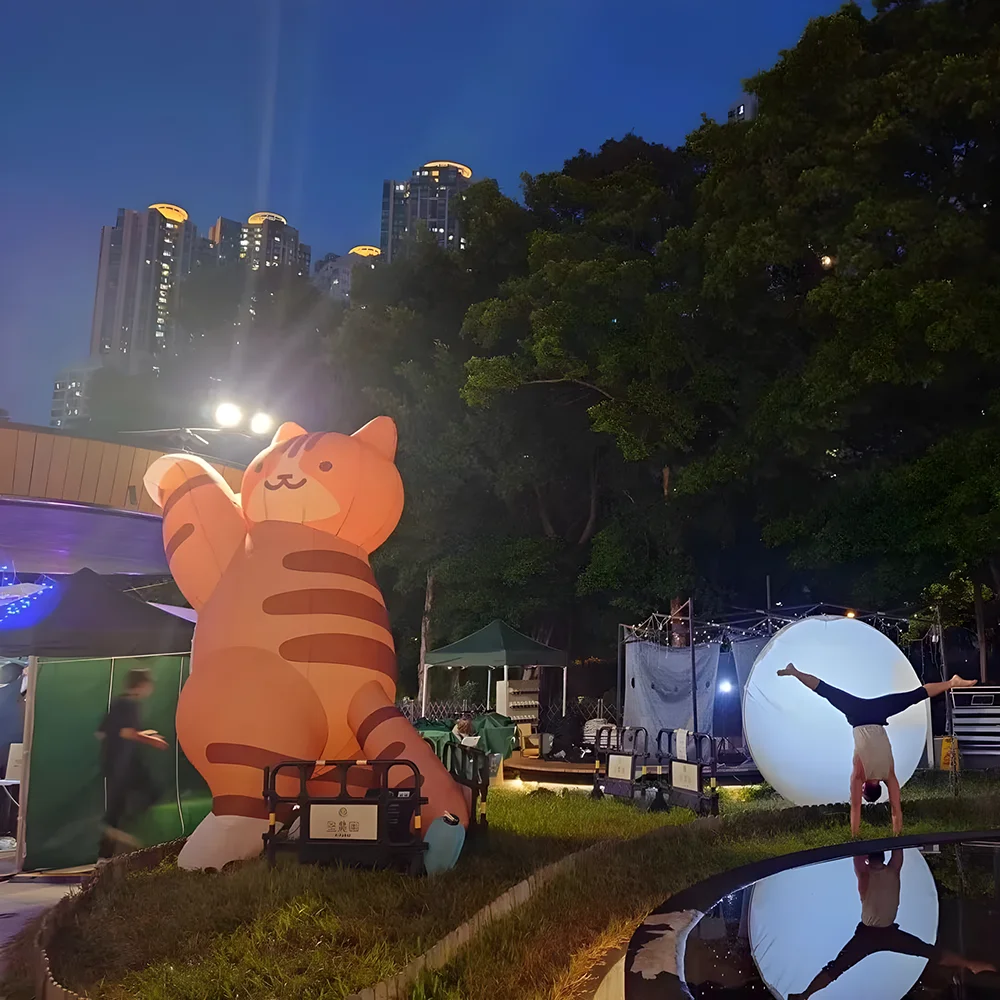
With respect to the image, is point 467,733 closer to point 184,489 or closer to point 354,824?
point 184,489

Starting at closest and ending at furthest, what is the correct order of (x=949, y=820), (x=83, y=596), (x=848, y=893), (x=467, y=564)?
(x=848, y=893)
(x=83, y=596)
(x=949, y=820)
(x=467, y=564)

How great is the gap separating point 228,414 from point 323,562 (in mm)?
3294

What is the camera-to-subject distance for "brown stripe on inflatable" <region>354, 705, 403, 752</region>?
789 centimetres

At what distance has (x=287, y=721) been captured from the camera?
7.74 metres

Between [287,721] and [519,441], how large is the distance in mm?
19691

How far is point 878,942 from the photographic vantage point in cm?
532

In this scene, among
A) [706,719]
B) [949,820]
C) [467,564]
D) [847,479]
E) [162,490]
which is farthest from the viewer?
[467,564]

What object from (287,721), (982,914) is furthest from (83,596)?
(982,914)

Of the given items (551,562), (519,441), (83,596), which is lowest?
(83,596)

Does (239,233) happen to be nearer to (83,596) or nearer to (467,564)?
(467,564)

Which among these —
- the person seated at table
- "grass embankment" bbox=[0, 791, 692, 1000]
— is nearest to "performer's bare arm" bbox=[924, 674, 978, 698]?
"grass embankment" bbox=[0, 791, 692, 1000]

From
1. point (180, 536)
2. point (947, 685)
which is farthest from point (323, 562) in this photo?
point (947, 685)

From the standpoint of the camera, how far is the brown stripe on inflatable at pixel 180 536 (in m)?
8.70

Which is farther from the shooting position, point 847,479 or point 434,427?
point 434,427
